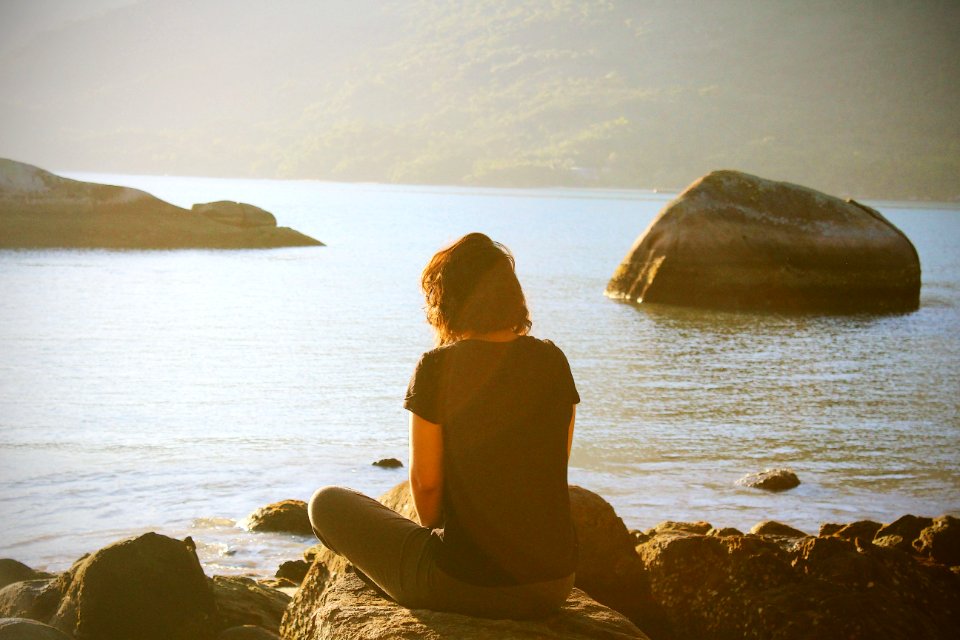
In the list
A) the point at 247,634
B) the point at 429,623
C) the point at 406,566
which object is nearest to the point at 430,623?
the point at 429,623

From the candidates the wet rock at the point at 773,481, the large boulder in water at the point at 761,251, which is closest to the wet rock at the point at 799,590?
the wet rock at the point at 773,481

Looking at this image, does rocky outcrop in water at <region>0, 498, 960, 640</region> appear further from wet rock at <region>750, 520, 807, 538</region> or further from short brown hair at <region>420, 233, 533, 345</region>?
wet rock at <region>750, 520, 807, 538</region>

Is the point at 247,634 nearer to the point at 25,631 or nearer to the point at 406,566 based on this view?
the point at 25,631

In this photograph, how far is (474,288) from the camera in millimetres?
4055

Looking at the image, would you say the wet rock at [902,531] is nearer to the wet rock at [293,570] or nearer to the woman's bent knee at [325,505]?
the wet rock at [293,570]

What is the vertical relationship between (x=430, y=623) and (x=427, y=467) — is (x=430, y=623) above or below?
below

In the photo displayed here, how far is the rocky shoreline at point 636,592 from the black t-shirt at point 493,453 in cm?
77

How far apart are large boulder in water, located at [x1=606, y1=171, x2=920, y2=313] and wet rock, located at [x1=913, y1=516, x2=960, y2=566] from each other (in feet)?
72.0

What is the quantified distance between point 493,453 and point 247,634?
226cm

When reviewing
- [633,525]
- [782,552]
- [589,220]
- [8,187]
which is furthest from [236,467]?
[589,220]

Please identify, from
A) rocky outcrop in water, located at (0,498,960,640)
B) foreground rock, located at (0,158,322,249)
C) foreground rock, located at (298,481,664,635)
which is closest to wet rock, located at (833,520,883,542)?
rocky outcrop in water, located at (0,498,960,640)

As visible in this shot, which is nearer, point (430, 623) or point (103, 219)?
point (430, 623)

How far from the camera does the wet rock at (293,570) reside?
7.71m

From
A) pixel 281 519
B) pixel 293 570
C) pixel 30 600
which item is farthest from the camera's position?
pixel 281 519
